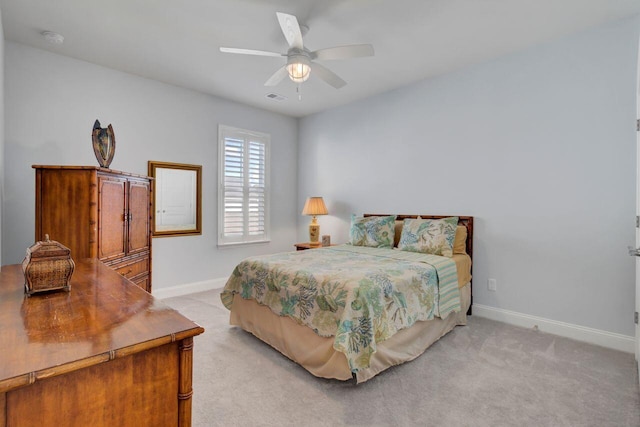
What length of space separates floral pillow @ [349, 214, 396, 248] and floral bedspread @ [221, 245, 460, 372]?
0.51 m

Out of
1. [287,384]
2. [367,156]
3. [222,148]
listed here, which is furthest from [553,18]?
[222,148]

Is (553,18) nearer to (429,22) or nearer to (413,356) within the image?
(429,22)

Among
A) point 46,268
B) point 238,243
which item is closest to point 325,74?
point 46,268

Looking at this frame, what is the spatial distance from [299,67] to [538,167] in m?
2.44

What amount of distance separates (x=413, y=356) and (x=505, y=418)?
0.74 m

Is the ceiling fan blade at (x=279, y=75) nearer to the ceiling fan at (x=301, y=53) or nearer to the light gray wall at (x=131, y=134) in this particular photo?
the ceiling fan at (x=301, y=53)

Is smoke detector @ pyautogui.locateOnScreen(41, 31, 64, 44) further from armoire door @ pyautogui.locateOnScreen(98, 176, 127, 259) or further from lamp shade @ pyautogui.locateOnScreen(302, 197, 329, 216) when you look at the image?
lamp shade @ pyautogui.locateOnScreen(302, 197, 329, 216)

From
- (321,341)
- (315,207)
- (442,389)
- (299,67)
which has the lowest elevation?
(442,389)

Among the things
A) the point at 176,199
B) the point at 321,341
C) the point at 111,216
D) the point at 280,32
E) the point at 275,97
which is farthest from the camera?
the point at 275,97

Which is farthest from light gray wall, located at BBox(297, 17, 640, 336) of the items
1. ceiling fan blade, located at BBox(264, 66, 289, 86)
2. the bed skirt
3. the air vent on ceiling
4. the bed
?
ceiling fan blade, located at BBox(264, 66, 289, 86)

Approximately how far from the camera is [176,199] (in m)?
4.27

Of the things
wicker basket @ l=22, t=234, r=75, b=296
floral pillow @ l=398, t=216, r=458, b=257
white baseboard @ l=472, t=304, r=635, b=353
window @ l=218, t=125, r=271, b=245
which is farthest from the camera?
window @ l=218, t=125, r=271, b=245

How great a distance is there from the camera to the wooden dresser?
2.34ft

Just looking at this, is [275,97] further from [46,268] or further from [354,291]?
[46,268]
